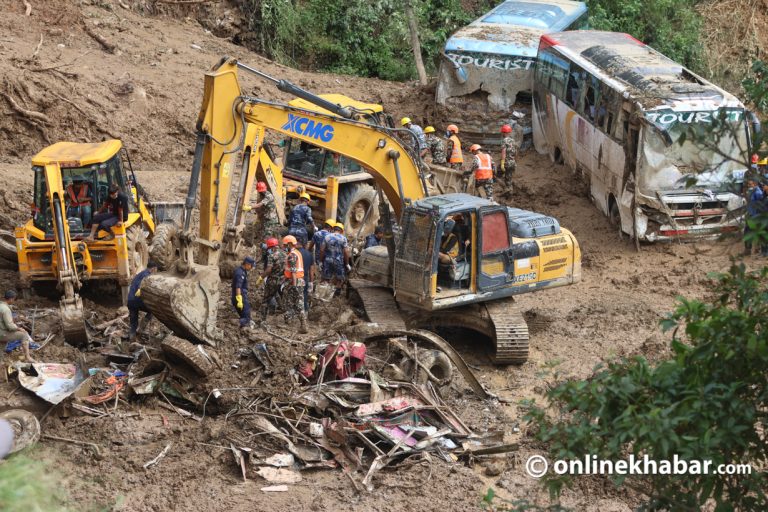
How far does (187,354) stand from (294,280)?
267 cm

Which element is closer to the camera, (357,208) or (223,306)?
(223,306)

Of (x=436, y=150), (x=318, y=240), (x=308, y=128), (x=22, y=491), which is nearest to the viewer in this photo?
(x=22, y=491)

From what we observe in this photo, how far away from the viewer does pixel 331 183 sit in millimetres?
17016

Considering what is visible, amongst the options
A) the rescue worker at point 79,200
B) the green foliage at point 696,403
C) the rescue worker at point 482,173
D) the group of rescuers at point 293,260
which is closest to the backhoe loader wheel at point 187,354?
the group of rescuers at point 293,260

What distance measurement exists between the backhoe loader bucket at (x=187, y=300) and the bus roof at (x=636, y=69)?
27.7 ft

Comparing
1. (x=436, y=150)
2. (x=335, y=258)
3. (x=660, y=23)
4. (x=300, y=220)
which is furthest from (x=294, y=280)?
(x=660, y=23)

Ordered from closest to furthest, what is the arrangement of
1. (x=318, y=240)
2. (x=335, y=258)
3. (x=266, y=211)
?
(x=335, y=258) < (x=318, y=240) < (x=266, y=211)

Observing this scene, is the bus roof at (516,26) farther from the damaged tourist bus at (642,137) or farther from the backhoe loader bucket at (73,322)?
the backhoe loader bucket at (73,322)

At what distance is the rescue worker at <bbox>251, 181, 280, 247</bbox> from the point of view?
1655 cm

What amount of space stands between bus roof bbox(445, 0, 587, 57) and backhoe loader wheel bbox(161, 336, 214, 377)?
1270 centimetres

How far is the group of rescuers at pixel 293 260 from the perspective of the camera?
13586mm

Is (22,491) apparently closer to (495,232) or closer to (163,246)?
(495,232)

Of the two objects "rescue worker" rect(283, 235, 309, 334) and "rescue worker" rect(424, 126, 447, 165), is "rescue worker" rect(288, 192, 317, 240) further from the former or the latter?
"rescue worker" rect(424, 126, 447, 165)

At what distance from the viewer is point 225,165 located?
41.7 ft
